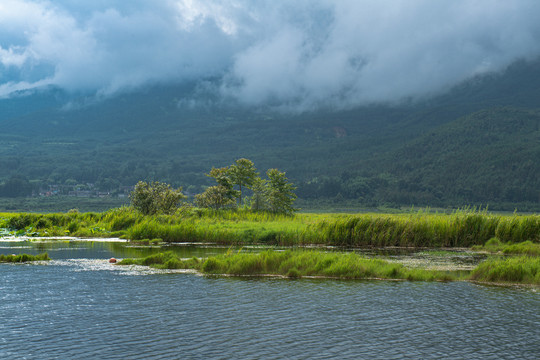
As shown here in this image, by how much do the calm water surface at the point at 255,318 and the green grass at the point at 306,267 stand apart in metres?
1.13

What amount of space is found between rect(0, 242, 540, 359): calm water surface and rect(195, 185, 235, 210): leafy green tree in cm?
3918

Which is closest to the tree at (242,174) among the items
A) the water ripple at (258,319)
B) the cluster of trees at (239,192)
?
the cluster of trees at (239,192)

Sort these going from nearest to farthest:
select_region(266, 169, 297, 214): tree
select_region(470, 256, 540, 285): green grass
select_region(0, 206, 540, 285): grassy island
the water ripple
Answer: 1. the water ripple
2. select_region(470, 256, 540, 285): green grass
3. select_region(0, 206, 540, 285): grassy island
4. select_region(266, 169, 297, 214): tree

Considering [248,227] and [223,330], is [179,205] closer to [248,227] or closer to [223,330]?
[248,227]

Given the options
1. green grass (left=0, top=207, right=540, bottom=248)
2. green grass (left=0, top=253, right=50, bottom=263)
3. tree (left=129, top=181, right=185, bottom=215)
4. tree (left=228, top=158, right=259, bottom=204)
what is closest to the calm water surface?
green grass (left=0, top=253, right=50, bottom=263)

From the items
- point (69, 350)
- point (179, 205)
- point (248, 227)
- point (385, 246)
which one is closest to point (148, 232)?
point (248, 227)

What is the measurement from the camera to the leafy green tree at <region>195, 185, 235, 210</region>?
64.2 metres

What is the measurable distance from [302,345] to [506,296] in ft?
31.5

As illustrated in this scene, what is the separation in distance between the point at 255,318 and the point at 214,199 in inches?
1853

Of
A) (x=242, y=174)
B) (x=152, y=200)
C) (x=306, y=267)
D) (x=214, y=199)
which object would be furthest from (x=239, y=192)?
(x=306, y=267)

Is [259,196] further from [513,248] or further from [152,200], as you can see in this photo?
[513,248]

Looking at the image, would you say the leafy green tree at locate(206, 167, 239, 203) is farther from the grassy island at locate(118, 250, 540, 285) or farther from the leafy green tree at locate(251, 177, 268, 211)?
the grassy island at locate(118, 250, 540, 285)

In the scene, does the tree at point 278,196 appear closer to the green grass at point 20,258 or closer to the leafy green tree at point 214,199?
the leafy green tree at point 214,199

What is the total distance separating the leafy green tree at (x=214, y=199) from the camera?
64.2 m
